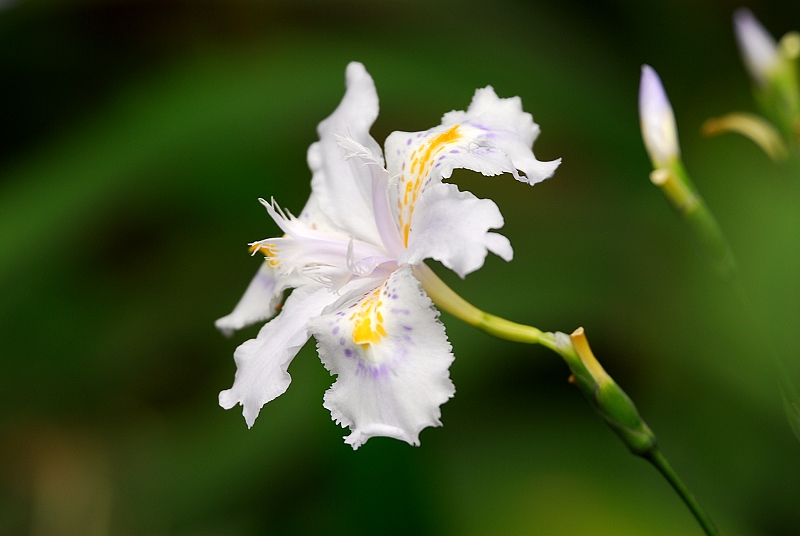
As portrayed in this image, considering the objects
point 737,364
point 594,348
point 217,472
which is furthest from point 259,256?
point 737,364

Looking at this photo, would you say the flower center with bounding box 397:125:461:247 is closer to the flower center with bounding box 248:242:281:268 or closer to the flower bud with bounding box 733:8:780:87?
the flower center with bounding box 248:242:281:268

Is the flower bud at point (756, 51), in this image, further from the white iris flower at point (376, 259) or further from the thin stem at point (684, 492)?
the thin stem at point (684, 492)

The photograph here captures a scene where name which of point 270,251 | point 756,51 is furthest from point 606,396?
point 756,51

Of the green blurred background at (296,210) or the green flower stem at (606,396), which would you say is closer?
the green flower stem at (606,396)

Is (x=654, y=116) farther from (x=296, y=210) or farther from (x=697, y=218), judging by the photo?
(x=296, y=210)

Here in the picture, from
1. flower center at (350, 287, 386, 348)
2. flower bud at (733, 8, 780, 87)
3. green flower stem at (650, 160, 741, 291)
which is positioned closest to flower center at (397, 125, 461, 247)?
flower center at (350, 287, 386, 348)

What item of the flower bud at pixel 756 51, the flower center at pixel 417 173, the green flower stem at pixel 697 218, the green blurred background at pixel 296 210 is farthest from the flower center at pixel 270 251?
the flower bud at pixel 756 51
